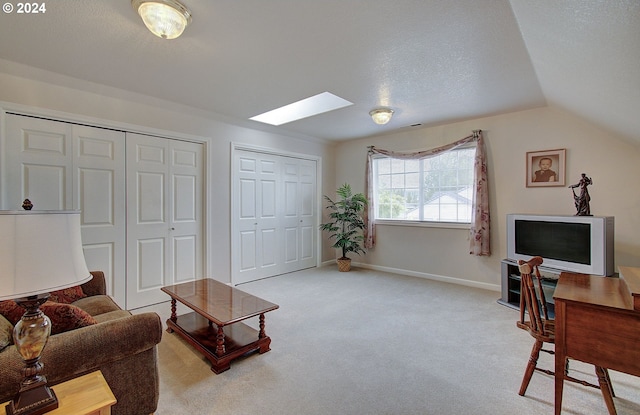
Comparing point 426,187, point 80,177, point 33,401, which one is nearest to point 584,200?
point 426,187

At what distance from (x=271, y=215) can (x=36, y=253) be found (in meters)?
3.88

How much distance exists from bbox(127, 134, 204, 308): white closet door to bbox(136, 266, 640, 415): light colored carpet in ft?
1.33

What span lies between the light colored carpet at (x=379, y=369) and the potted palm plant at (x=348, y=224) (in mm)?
1884

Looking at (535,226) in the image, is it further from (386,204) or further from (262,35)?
(262,35)

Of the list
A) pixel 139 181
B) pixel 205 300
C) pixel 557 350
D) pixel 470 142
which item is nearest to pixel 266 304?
pixel 205 300

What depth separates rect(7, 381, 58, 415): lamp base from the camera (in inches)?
40.8

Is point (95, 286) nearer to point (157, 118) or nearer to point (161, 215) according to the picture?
point (161, 215)

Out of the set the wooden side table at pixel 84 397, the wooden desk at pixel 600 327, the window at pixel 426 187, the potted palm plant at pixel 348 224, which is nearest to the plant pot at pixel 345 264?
the potted palm plant at pixel 348 224

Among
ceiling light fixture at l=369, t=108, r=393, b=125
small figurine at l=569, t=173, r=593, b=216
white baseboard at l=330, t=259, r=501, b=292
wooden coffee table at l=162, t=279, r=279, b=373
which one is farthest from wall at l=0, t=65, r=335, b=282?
small figurine at l=569, t=173, r=593, b=216

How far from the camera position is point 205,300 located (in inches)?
98.6

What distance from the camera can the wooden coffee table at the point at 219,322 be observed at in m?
2.16

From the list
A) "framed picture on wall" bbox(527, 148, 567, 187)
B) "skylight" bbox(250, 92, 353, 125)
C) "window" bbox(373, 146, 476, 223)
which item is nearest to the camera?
"framed picture on wall" bbox(527, 148, 567, 187)

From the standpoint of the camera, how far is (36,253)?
0.99 metres

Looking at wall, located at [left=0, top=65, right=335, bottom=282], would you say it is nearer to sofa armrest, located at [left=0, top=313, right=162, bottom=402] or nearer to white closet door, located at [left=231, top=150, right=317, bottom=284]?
white closet door, located at [left=231, top=150, right=317, bottom=284]
